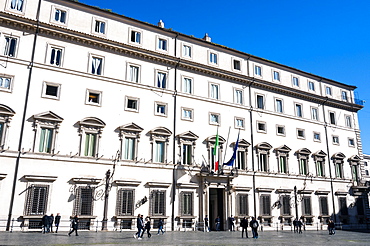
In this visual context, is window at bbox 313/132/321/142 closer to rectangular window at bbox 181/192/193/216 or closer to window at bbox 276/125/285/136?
window at bbox 276/125/285/136

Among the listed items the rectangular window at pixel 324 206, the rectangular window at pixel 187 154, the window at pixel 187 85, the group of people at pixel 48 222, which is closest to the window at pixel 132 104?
the window at pixel 187 85

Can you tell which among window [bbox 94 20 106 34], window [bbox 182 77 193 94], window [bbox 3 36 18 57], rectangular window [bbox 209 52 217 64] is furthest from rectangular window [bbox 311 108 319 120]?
window [bbox 3 36 18 57]

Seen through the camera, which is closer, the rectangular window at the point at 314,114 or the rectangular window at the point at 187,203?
the rectangular window at the point at 187,203

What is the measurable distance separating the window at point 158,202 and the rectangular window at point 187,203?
1.84m

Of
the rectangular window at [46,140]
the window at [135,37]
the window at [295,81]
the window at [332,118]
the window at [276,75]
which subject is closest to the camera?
the rectangular window at [46,140]

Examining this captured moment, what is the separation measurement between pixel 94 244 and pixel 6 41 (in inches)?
704

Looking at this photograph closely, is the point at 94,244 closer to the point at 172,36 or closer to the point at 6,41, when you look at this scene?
the point at 6,41

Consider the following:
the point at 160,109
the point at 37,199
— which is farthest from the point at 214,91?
the point at 37,199

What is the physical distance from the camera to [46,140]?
84.1 ft

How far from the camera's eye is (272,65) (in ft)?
130

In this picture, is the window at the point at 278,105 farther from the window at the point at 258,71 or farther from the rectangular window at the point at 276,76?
the window at the point at 258,71

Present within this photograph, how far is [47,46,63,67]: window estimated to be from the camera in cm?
2725

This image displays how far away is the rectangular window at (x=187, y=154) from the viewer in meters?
31.0

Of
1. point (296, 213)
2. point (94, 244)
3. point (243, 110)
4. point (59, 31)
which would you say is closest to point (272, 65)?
point (243, 110)
